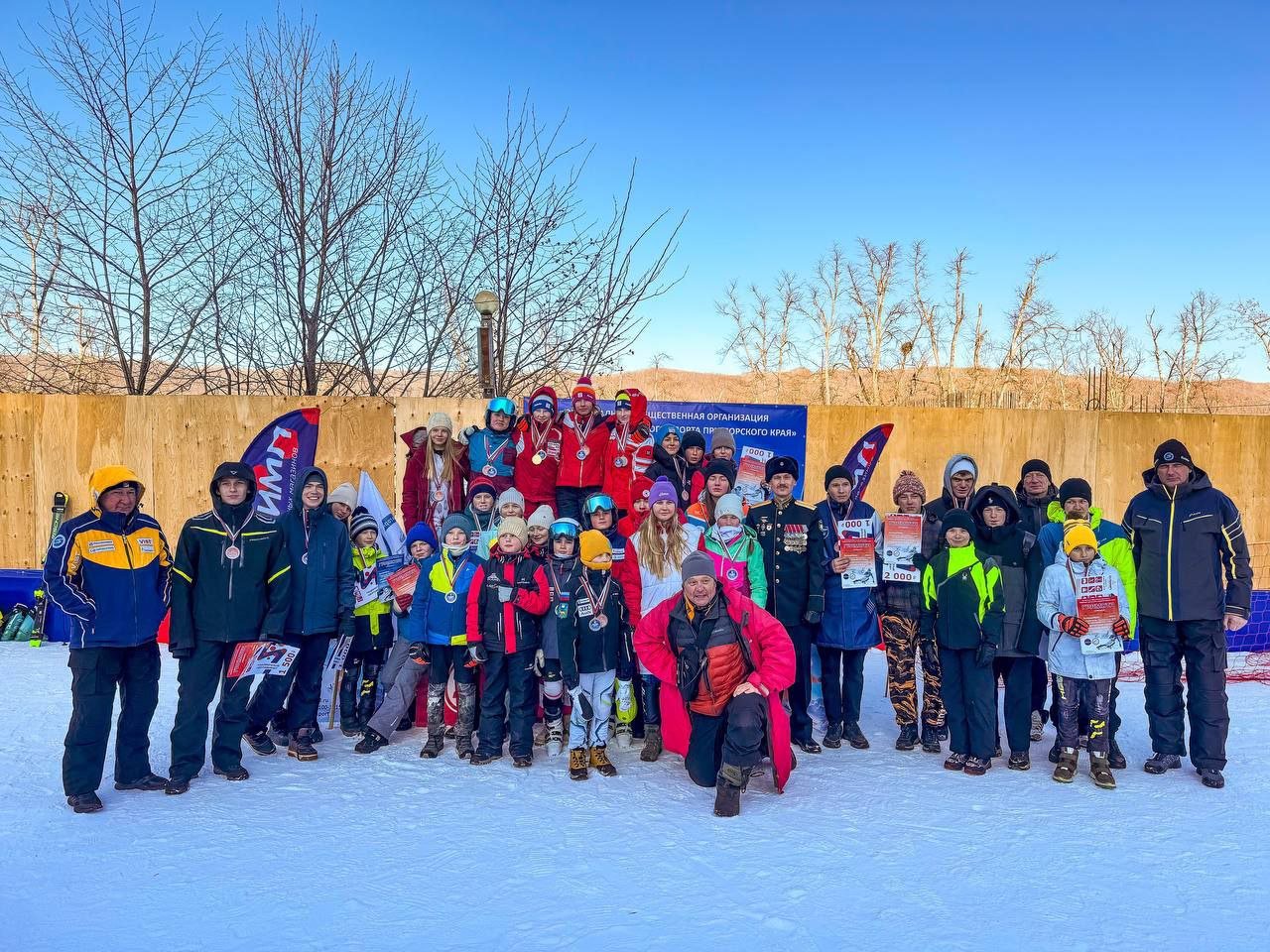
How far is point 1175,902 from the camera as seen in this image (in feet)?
10.6

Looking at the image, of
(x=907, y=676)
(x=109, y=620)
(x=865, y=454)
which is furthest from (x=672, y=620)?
(x=865, y=454)

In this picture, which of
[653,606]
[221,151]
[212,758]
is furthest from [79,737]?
[221,151]

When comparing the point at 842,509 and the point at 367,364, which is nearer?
the point at 842,509

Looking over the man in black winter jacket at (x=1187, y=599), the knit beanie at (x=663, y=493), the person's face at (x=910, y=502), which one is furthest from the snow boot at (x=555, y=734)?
the man in black winter jacket at (x=1187, y=599)

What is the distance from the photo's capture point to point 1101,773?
4562mm

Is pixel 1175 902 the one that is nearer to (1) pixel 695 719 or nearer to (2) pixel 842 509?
(1) pixel 695 719

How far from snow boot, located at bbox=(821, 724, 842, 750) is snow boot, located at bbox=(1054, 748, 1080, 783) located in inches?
49.2

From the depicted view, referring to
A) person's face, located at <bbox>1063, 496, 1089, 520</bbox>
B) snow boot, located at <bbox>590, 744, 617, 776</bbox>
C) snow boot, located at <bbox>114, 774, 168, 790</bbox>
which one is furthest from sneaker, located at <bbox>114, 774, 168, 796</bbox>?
person's face, located at <bbox>1063, 496, 1089, 520</bbox>

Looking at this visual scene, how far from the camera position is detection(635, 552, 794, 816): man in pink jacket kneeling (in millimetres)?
Result: 4367

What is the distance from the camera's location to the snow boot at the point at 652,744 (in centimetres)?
Result: 502

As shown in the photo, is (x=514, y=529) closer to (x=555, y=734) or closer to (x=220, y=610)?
(x=555, y=734)

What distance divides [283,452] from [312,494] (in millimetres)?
2012

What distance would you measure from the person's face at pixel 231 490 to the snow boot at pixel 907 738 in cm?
427

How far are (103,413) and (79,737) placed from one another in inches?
246
